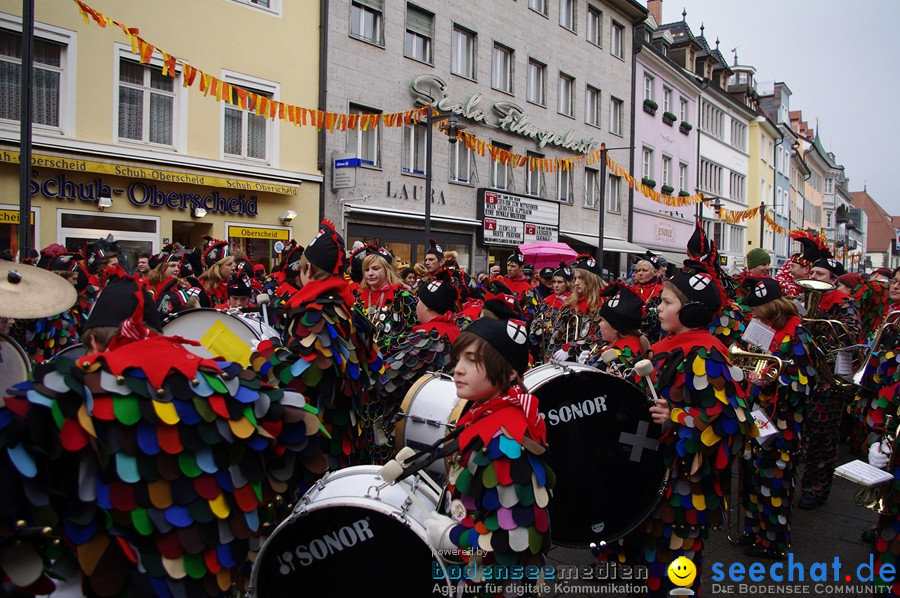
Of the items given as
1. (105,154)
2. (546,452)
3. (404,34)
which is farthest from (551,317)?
(404,34)

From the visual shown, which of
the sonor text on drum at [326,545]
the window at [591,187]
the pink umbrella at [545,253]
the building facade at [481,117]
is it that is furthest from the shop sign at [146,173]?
the window at [591,187]

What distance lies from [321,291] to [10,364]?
1635 mm

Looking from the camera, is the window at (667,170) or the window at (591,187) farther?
the window at (667,170)

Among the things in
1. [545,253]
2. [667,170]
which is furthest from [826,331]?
[667,170]

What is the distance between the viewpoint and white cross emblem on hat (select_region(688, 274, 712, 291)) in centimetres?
359

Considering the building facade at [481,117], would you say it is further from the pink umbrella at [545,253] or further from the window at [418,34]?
the pink umbrella at [545,253]

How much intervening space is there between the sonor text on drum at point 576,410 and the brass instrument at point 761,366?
1.51 meters

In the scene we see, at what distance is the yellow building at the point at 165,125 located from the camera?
11422 millimetres

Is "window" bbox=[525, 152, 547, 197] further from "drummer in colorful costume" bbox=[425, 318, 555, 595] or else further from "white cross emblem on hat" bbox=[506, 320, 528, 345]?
"drummer in colorful costume" bbox=[425, 318, 555, 595]

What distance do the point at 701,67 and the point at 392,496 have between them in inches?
1616

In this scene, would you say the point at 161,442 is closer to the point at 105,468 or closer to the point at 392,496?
the point at 105,468

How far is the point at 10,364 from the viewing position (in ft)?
8.50

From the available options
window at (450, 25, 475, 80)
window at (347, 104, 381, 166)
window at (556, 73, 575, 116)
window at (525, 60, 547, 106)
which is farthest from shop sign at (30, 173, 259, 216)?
window at (556, 73, 575, 116)

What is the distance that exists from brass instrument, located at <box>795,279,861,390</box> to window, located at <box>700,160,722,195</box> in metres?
31.6
